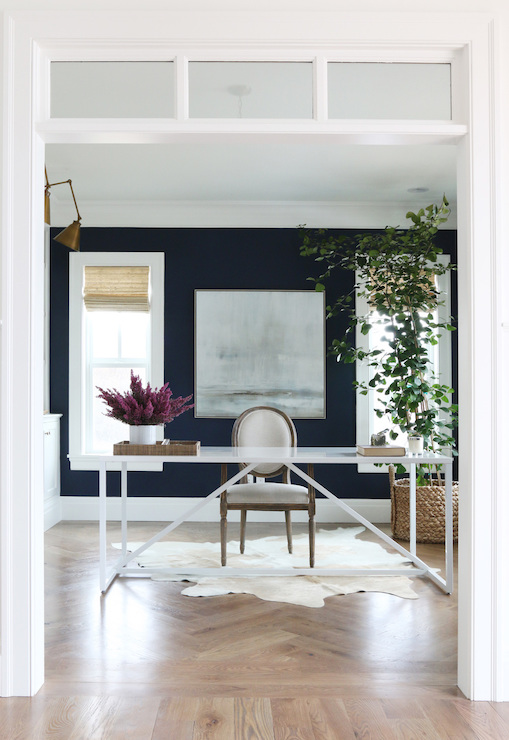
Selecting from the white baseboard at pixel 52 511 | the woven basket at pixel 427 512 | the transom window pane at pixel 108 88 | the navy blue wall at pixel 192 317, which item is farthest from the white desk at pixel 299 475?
the transom window pane at pixel 108 88

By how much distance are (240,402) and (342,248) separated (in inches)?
63.2

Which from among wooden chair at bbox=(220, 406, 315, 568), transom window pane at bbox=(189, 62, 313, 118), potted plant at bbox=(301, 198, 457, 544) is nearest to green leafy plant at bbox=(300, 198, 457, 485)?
potted plant at bbox=(301, 198, 457, 544)

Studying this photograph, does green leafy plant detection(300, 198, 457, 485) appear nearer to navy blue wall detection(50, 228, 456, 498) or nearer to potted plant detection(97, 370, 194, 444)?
navy blue wall detection(50, 228, 456, 498)

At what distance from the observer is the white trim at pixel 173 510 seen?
5.84m

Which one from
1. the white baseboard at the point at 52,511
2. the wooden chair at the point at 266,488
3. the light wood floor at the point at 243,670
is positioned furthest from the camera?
the white baseboard at the point at 52,511

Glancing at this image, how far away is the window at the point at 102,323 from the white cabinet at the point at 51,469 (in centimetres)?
13

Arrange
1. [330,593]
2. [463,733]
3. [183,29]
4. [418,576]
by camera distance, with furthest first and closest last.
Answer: [418,576]
[330,593]
[183,29]
[463,733]

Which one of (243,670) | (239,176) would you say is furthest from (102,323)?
(243,670)

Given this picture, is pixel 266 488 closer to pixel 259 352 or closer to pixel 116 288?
pixel 259 352

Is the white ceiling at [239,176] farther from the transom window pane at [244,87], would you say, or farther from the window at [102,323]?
the transom window pane at [244,87]

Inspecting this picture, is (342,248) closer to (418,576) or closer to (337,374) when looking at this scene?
(337,374)

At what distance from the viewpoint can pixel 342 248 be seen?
5863 mm

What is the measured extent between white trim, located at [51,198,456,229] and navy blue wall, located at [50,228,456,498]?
7 cm
